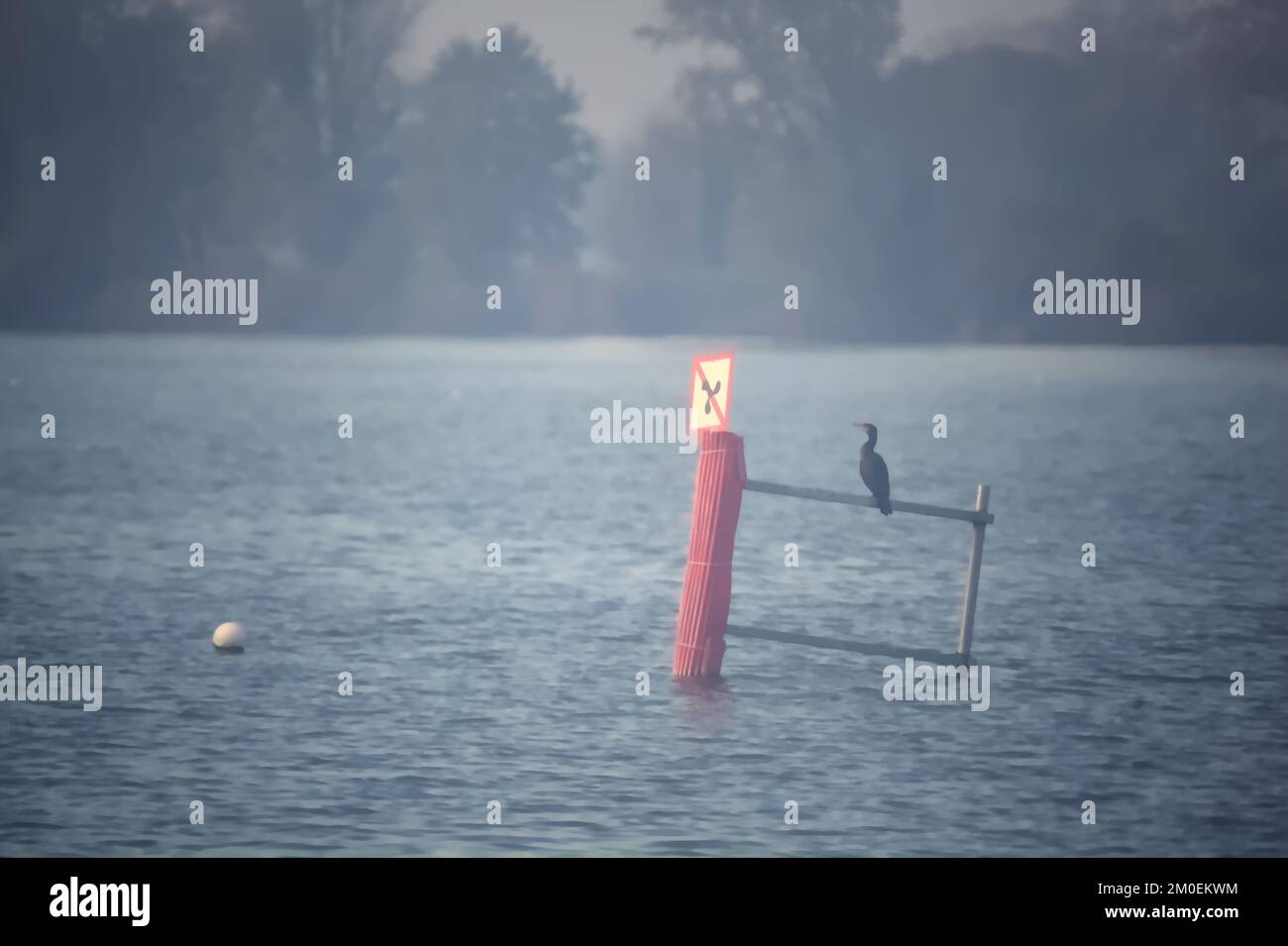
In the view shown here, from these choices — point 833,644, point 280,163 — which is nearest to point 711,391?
point 833,644

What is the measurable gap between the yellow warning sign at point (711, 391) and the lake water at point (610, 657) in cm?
326

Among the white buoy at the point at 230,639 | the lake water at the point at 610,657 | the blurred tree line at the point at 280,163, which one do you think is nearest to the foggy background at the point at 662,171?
the blurred tree line at the point at 280,163

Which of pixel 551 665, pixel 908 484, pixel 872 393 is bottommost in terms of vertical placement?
pixel 551 665

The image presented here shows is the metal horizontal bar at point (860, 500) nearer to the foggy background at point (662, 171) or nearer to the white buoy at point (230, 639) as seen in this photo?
the white buoy at point (230, 639)

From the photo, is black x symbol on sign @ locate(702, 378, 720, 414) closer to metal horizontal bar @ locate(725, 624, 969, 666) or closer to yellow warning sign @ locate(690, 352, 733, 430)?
yellow warning sign @ locate(690, 352, 733, 430)

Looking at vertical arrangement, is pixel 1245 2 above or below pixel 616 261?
above

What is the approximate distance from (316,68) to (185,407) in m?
39.4

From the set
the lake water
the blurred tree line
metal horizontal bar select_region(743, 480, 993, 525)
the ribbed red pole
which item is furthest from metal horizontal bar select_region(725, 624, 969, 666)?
the blurred tree line

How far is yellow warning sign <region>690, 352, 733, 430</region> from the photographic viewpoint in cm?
2162

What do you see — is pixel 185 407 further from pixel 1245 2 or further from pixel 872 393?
pixel 1245 2

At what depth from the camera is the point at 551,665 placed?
27422mm

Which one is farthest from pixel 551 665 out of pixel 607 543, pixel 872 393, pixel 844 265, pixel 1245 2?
pixel 1245 2

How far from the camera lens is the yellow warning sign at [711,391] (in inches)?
851
